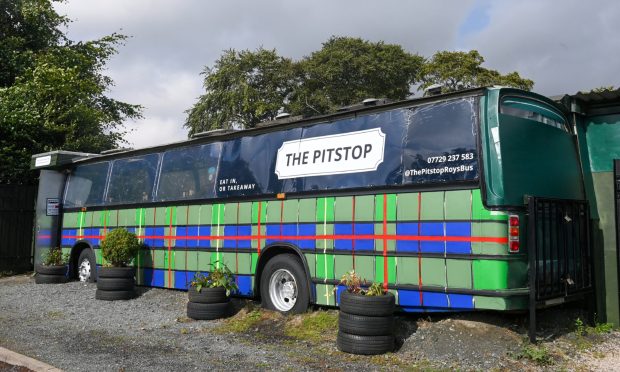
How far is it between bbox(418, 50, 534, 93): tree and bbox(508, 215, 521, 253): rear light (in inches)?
1105

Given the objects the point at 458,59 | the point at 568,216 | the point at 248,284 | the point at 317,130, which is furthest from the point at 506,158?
the point at 458,59

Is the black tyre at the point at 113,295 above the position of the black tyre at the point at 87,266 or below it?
below

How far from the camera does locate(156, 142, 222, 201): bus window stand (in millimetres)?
10078

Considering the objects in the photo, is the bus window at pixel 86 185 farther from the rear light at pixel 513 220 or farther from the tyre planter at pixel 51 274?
the rear light at pixel 513 220

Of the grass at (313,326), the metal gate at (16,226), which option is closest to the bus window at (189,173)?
the grass at (313,326)

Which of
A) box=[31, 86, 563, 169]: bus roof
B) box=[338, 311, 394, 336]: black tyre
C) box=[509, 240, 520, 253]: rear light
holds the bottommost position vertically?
box=[338, 311, 394, 336]: black tyre

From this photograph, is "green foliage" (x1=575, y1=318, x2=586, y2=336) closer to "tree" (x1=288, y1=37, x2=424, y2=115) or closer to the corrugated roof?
the corrugated roof

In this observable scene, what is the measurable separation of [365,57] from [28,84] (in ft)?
79.5

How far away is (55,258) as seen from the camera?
43.5ft

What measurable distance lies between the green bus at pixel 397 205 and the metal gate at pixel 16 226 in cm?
737

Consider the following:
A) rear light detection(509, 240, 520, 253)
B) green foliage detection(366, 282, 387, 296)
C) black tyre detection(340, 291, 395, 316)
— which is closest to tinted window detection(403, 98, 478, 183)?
rear light detection(509, 240, 520, 253)

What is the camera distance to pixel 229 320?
866 centimetres

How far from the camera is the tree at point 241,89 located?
125ft

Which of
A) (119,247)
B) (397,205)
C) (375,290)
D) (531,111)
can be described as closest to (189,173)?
(119,247)
